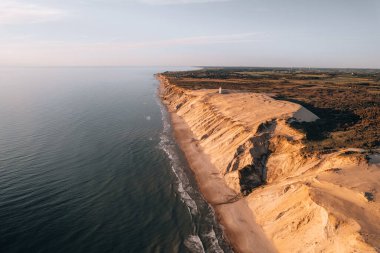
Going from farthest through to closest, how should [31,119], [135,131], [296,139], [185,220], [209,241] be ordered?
[31,119] → [135,131] → [296,139] → [185,220] → [209,241]

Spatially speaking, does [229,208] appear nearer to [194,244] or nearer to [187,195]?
[187,195]

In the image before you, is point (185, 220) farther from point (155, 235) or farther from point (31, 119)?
point (31, 119)

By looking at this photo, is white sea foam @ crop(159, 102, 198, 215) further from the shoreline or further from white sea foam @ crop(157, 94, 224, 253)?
the shoreline

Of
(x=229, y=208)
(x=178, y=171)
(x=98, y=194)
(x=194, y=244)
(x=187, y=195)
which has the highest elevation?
(x=98, y=194)

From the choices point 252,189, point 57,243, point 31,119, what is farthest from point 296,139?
point 31,119

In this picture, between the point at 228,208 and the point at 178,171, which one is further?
the point at 178,171

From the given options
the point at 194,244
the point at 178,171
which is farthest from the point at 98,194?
the point at 194,244

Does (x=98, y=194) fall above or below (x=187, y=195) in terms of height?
above

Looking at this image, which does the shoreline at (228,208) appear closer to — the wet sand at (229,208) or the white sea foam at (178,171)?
the wet sand at (229,208)
